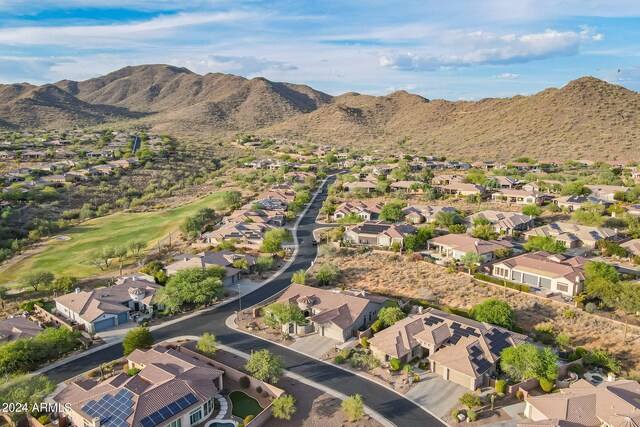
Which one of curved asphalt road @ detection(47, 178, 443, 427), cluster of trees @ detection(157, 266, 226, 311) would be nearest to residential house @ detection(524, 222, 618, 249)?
curved asphalt road @ detection(47, 178, 443, 427)

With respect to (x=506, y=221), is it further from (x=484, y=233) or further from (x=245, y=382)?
(x=245, y=382)

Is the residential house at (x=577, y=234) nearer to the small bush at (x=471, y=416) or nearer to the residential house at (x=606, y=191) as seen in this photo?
the residential house at (x=606, y=191)

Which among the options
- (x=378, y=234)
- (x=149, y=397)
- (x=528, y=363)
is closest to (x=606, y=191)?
(x=378, y=234)

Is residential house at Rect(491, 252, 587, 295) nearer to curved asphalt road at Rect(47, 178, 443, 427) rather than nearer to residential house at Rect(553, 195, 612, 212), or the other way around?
curved asphalt road at Rect(47, 178, 443, 427)

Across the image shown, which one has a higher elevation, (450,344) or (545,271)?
(545,271)

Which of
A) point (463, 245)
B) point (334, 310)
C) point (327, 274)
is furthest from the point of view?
point (463, 245)

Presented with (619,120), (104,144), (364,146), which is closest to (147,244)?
(104,144)

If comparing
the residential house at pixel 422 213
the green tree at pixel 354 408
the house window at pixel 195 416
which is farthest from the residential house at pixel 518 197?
the house window at pixel 195 416
